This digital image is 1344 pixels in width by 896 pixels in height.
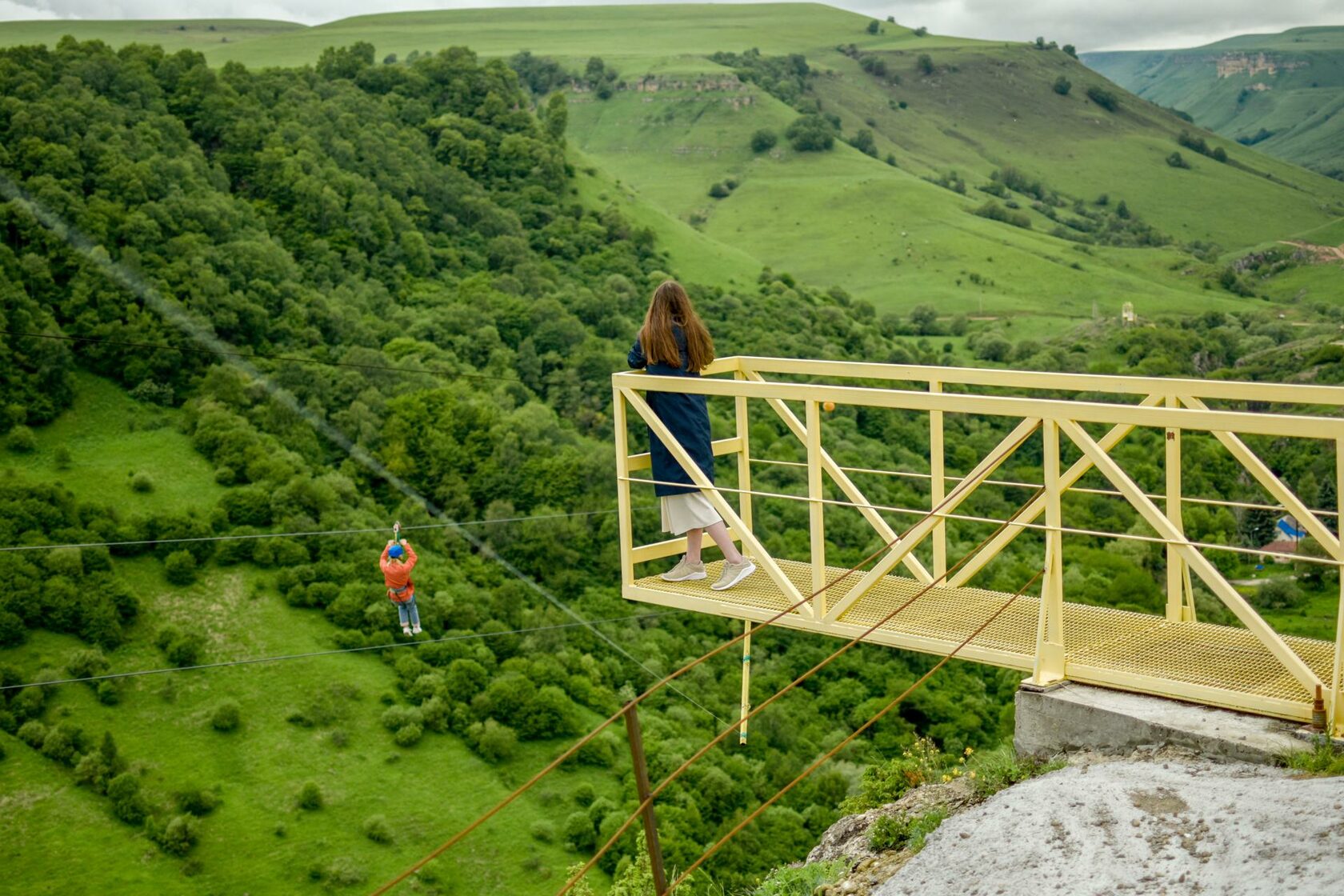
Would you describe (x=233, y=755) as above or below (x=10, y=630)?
below

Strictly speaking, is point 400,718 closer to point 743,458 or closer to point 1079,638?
point 743,458

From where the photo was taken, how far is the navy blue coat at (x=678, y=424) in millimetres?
10812

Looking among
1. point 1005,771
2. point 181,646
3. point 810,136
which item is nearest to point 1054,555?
point 1005,771

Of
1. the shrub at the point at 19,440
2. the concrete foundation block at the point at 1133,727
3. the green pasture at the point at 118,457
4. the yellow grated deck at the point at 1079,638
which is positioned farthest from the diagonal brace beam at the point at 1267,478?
the shrub at the point at 19,440

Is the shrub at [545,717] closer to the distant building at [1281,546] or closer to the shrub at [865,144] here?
the distant building at [1281,546]

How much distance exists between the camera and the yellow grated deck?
8445 mm

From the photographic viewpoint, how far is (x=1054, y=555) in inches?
341

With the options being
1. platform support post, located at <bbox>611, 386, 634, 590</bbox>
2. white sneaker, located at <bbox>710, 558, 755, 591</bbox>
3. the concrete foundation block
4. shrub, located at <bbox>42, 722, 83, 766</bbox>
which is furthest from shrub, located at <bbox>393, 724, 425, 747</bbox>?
the concrete foundation block

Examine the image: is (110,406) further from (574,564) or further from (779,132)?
(779,132)

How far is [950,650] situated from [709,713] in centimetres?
5890

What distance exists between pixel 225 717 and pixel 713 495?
208 feet

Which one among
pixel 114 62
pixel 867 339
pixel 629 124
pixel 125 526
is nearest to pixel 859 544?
pixel 867 339

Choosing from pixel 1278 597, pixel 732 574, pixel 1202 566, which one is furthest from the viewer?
pixel 1278 597

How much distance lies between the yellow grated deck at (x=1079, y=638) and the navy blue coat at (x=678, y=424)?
3.50ft
